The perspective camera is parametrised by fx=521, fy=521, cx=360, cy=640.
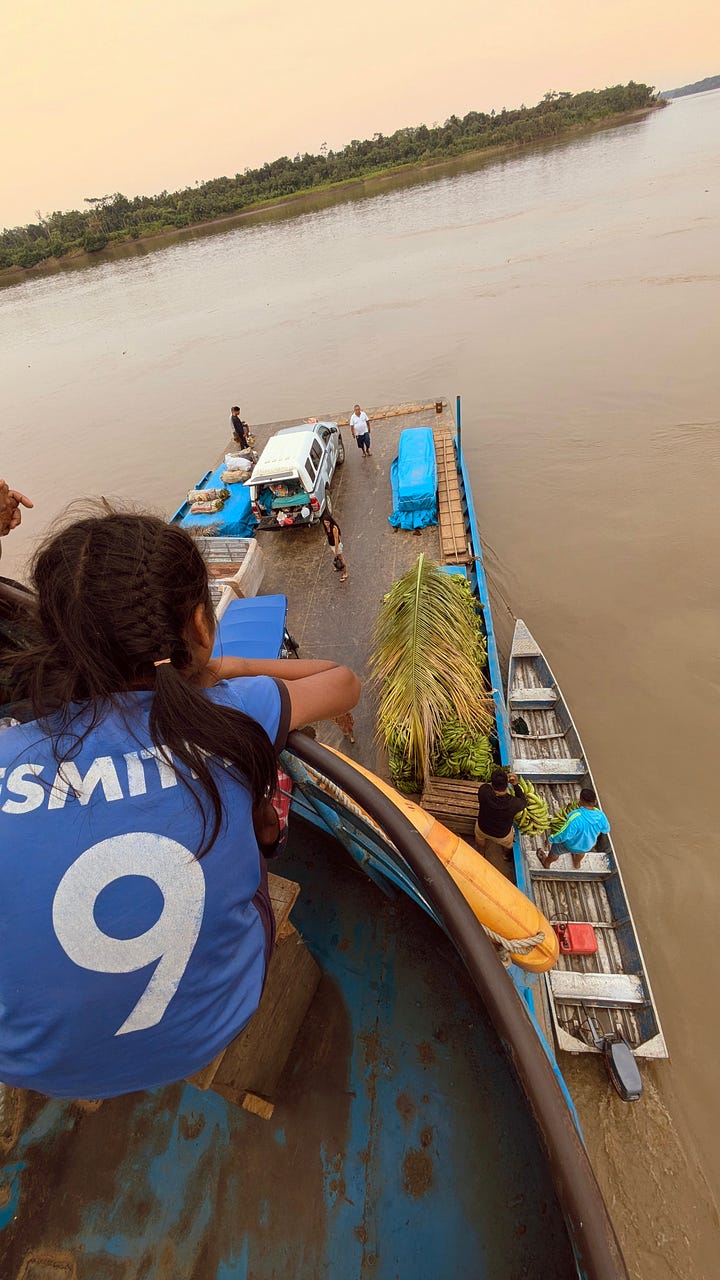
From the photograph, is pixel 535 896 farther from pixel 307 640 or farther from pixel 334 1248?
pixel 307 640

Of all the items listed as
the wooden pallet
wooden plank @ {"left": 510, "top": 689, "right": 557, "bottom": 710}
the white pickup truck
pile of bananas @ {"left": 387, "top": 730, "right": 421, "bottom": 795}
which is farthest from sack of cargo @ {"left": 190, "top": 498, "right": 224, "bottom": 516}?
pile of bananas @ {"left": 387, "top": 730, "right": 421, "bottom": 795}

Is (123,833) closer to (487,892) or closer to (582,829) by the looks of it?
(487,892)

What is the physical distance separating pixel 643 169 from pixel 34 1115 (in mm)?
59172

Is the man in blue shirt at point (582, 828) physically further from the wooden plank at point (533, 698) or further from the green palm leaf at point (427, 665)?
the wooden plank at point (533, 698)

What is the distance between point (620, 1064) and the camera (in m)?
4.57

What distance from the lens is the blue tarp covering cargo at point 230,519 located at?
397 inches

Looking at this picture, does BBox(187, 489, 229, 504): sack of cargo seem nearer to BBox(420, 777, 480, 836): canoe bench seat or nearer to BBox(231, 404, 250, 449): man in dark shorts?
BBox(231, 404, 250, 449): man in dark shorts

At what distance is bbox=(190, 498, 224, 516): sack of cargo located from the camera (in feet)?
34.6

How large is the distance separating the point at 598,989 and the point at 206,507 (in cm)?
984

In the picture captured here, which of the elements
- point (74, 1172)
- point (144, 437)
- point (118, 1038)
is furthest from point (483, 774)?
point (144, 437)

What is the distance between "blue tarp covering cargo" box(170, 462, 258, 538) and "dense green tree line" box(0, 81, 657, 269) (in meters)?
78.9

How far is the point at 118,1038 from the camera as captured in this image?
1312 millimetres

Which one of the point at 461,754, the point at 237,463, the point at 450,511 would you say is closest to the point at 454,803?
the point at 461,754

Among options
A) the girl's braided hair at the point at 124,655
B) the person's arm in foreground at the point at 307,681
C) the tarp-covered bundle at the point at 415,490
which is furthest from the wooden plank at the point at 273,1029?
the tarp-covered bundle at the point at 415,490
